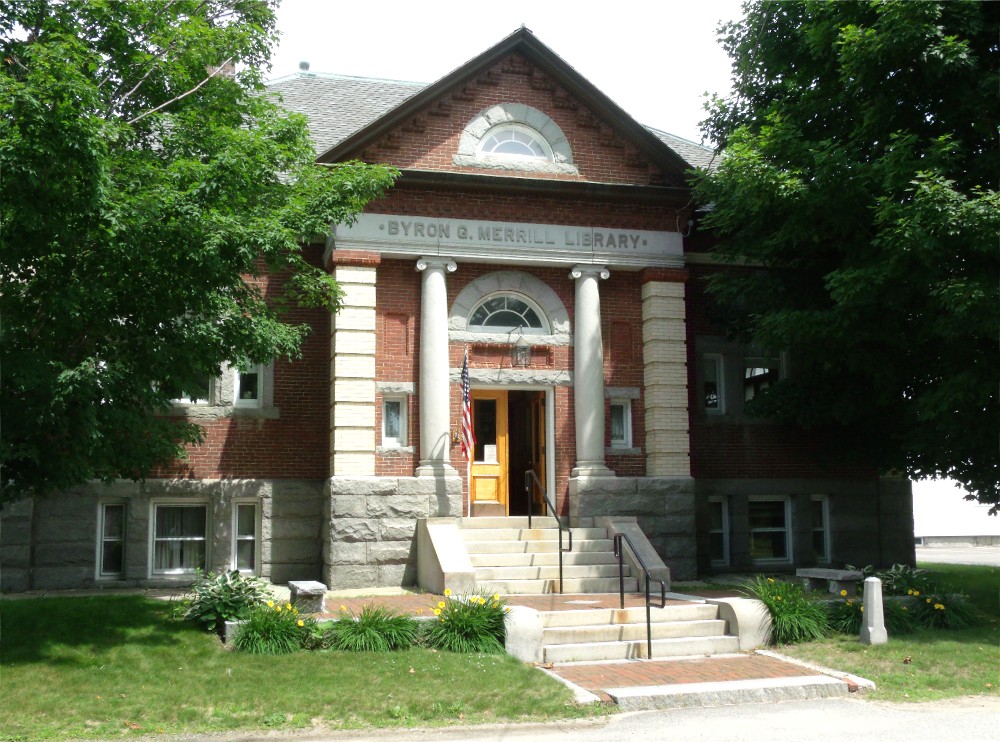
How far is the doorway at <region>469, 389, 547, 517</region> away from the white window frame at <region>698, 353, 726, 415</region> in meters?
3.66

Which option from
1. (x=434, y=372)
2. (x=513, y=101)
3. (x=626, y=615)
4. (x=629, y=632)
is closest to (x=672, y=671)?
(x=629, y=632)

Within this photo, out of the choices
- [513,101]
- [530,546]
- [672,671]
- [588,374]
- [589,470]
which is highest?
[513,101]

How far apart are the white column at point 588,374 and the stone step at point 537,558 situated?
5.60 feet

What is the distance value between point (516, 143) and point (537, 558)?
7660 millimetres

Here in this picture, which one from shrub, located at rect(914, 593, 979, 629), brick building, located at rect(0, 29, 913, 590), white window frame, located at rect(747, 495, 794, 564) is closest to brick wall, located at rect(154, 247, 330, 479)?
brick building, located at rect(0, 29, 913, 590)

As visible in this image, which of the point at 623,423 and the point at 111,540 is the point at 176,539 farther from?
the point at 623,423

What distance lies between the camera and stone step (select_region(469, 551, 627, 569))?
16.2 meters

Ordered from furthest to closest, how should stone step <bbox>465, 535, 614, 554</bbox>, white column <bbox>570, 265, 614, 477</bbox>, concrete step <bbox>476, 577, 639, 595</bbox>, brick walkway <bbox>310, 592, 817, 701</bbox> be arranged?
white column <bbox>570, 265, 614, 477</bbox> → stone step <bbox>465, 535, 614, 554</bbox> → concrete step <bbox>476, 577, 639, 595</bbox> → brick walkway <bbox>310, 592, 817, 701</bbox>

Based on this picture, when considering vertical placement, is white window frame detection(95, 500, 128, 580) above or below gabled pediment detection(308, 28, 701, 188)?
below

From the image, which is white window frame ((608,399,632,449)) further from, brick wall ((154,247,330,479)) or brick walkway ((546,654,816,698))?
brick walkway ((546,654,816,698))

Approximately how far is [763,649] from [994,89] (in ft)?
28.1

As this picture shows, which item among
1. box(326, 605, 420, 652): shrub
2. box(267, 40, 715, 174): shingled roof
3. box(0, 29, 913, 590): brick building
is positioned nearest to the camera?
box(326, 605, 420, 652): shrub

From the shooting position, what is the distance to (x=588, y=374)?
59.7 feet

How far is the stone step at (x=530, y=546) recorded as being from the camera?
16469mm
